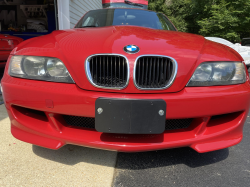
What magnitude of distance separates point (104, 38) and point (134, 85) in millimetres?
528

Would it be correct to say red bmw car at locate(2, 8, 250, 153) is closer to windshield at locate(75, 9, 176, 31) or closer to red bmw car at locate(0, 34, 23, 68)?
windshield at locate(75, 9, 176, 31)

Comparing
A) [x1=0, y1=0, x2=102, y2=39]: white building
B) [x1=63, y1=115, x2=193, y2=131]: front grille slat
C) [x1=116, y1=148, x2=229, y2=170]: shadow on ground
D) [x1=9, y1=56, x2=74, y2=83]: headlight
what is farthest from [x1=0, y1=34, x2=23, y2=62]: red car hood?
[x1=116, y1=148, x2=229, y2=170]: shadow on ground

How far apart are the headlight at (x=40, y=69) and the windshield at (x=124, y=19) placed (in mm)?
1256

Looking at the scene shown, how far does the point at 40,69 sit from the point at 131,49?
69 cm

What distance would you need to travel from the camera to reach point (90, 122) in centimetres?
151

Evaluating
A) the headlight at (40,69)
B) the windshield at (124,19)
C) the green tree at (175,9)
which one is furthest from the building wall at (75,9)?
the green tree at (175,9)

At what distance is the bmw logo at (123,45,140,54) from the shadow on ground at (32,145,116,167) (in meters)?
0.96

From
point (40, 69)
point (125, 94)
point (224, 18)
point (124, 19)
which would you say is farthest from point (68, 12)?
point (224, 18)

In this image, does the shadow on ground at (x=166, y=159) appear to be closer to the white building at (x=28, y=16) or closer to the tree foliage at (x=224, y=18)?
the white building at (x=28, y=16)

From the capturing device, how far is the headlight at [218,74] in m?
1.45

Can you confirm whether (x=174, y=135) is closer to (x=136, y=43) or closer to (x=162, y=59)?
(x=162, y=59)

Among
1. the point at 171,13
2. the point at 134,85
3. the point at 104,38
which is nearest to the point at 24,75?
the point at 104,38

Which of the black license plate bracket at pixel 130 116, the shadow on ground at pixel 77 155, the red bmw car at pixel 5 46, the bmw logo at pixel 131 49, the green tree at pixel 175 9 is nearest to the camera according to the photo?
the black license plate bracket at pixel 130 116

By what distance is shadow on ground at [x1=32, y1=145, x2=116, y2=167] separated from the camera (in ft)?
5.53
